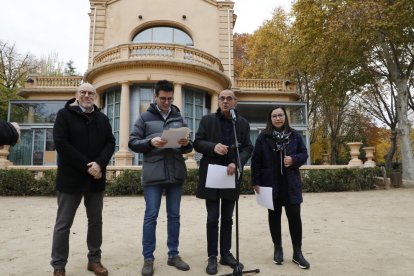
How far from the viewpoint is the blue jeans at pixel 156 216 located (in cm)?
357

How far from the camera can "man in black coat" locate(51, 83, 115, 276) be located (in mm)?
3312

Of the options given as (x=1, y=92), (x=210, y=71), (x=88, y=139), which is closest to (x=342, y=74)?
(x=210, y=71)

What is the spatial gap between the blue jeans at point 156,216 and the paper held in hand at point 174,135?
0.51 m

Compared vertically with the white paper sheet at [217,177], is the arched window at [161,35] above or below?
above

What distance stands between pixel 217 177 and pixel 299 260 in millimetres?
1396

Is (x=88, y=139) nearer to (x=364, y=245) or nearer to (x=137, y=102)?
(x=364, y=245)

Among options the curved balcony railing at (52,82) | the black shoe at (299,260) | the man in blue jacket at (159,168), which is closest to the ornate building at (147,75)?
the curved balcony railing at (52,82)

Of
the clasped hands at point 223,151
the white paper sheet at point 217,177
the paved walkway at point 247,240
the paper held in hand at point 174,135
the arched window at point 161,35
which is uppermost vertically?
the arched window at point 161,35

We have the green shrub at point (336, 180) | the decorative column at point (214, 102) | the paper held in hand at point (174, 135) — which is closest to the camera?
the paper held in hand at point (174, 135)

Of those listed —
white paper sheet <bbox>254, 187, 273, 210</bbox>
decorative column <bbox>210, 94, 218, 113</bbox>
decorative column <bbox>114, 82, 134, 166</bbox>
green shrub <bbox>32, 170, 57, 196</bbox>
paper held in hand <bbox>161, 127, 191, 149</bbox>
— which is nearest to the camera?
paper held in hand <bbox>161, 127, 191, 149</bbox>

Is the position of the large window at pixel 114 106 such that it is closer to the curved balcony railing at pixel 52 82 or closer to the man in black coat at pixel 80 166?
the curved balcony railing at pixel 52 82

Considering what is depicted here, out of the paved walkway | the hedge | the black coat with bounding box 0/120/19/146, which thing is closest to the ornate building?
the hedge

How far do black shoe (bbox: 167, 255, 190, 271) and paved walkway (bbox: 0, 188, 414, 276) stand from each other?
66 millimetres

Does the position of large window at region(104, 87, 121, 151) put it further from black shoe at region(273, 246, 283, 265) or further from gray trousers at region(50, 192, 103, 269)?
black shoe at region(273, 246, 283, 265)
